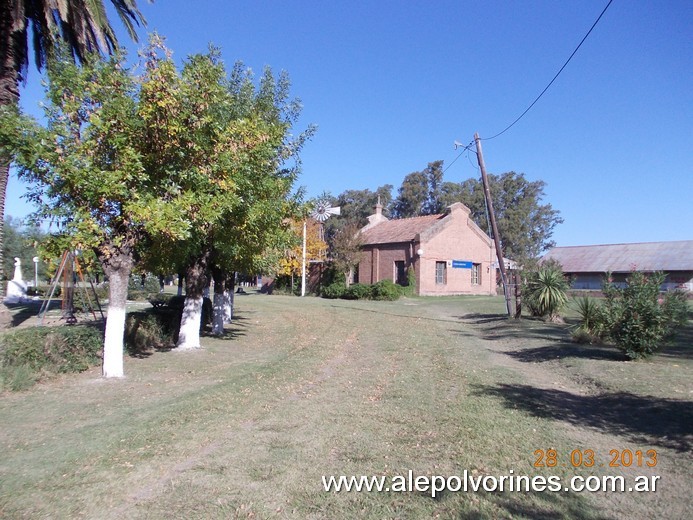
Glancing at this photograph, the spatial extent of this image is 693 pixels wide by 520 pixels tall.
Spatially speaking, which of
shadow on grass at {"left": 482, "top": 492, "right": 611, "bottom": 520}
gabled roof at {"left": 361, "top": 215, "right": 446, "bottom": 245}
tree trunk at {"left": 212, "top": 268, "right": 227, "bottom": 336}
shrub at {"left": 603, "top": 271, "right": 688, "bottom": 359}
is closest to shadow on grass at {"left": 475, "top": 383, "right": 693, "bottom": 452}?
shadow on grass at {"left": 482, "top": 492, "right": 611, "bottom": 520}

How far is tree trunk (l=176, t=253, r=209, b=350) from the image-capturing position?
13062 mm

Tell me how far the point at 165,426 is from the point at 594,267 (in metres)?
54.9

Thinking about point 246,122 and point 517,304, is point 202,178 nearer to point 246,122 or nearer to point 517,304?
point 246,122

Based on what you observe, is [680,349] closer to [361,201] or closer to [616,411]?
[616,411]

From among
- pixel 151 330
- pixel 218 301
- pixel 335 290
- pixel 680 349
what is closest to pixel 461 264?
pixel 335 290

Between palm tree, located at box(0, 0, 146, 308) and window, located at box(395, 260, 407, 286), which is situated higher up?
palm tree, located at box(0, 0, 146, 308)

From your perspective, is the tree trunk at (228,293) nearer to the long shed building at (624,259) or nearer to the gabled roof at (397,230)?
the gabled roof at (397,230)

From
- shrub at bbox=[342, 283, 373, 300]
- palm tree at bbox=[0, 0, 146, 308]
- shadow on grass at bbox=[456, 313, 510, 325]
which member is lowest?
shadow on grass at bbox=[456, 313, 510, 325]

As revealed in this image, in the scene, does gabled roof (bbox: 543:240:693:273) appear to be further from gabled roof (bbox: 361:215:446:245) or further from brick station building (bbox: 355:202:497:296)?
gabled roof (bbox: 361:215:446:245)

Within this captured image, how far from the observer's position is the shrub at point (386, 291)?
35.4 m

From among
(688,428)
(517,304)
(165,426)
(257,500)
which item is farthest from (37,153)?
(517,304)

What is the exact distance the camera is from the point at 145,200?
8.73 meters

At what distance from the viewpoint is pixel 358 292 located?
37156 millimetres

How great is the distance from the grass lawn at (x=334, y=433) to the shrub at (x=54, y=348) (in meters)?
0.35
